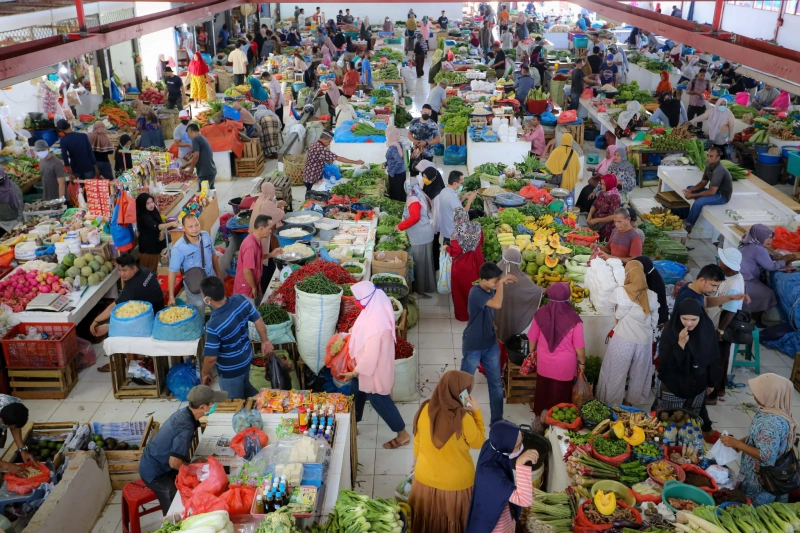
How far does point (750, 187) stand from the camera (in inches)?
429

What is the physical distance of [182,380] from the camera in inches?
286

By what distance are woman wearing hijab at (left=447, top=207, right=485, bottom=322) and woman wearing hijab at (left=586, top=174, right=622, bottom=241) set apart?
194 centimetres

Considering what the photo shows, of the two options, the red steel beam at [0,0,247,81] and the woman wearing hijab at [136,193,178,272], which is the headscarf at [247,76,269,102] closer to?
the red steel beam at [0,0,247,81]

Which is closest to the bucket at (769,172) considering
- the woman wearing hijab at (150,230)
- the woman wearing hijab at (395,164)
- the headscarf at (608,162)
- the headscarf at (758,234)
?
the headscarf at (608,162)

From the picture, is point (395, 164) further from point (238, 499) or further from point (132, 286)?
point (238, 499)

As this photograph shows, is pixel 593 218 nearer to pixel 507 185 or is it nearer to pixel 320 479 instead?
pixel 507 185

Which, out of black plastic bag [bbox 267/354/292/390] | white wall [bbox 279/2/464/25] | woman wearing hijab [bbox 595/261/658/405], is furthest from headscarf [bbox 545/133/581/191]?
white wall [bbox 279/2/464/25]

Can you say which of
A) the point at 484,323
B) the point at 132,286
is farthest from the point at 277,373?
the point at 484,323

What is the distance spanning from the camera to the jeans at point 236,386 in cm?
635

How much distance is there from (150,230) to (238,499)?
506cm

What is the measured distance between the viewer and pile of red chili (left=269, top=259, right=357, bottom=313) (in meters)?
7.43

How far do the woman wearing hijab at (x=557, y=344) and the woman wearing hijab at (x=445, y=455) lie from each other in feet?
5.84

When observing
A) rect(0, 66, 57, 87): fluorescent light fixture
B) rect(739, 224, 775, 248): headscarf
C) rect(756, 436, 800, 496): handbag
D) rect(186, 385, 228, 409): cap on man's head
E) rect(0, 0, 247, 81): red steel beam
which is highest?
rect(0, 0, 247, 81): red steel beam

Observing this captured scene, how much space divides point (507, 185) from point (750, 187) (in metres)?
3.66
